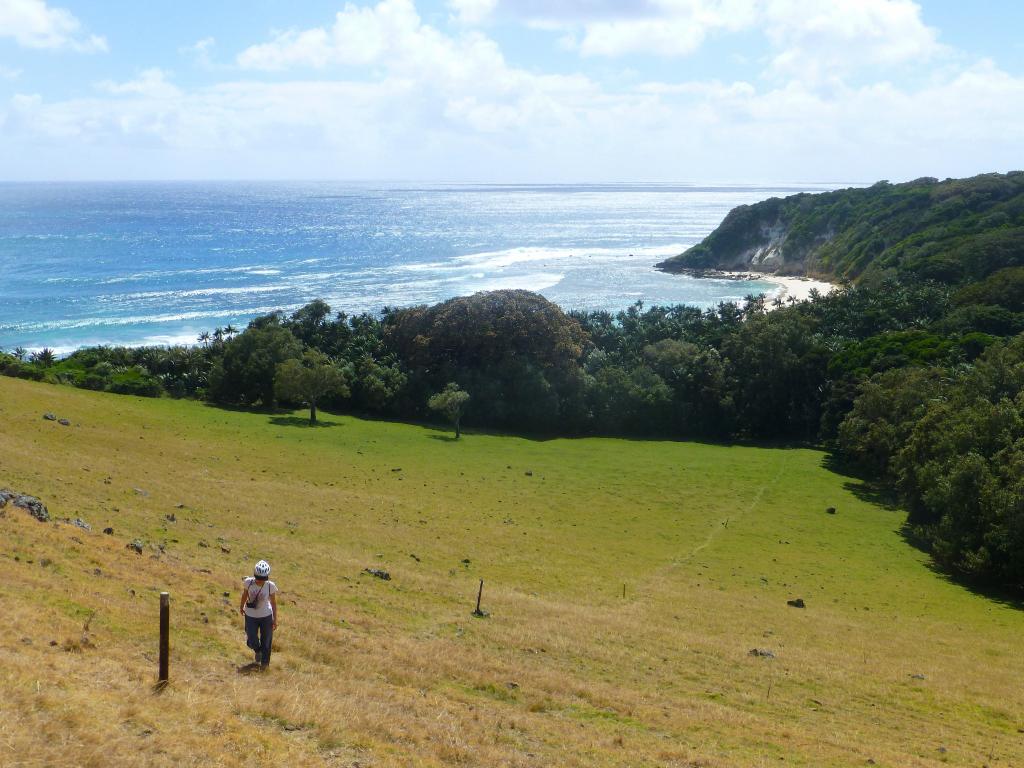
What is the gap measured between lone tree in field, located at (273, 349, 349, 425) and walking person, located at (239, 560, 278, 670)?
1974 inches

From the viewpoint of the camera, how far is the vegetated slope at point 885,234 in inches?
4564

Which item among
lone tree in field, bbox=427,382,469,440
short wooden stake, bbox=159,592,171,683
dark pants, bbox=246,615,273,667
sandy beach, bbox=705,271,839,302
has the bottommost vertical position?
lone tree in field, bbox=427,382,469,440

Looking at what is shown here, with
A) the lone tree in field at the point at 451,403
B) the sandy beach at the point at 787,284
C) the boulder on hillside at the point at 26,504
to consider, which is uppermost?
the sandy beach at the point at 787,284

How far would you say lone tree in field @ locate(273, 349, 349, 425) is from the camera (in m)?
66.9

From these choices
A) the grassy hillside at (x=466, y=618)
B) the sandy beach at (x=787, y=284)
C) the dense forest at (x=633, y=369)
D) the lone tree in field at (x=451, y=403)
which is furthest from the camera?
the sandy beach at (x=787, y=284)

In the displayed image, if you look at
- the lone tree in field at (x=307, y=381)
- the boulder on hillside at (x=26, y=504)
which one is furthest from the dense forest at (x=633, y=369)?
the boulder on hillside at (x=26, y=504)

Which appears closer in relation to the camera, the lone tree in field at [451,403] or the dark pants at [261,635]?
the dark pants at [261,635]

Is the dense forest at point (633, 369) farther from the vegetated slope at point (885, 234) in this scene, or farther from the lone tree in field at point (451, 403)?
the vegetated slope at point (885, 234)

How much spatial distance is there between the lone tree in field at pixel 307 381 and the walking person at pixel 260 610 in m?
50.1

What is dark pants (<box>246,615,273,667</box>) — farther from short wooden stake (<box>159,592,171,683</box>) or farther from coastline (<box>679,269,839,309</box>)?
coastline (<box>679,269,839,309</box>)

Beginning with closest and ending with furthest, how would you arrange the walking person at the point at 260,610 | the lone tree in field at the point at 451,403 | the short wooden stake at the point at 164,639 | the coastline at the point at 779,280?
1. the short wooden stake at the point at 164,639
2. the walking person at the point at 260,610
3. the lone tree in field at the point at 451,403
4. the coastline at the point at 779,280

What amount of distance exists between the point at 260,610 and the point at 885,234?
526ft

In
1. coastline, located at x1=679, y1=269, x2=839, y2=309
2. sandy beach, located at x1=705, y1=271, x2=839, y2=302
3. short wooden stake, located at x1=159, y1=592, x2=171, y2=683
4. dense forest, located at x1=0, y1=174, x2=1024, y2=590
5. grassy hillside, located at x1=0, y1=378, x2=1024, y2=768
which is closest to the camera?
short wooden stake, located at x1=159, y1=592, x2=171, y2=683

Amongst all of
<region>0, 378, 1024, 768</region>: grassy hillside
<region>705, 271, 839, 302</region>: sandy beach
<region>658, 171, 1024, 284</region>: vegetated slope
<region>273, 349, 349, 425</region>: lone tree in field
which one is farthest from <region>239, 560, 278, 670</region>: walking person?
<region>705, 271, 839, 302</region>: sandy beach
